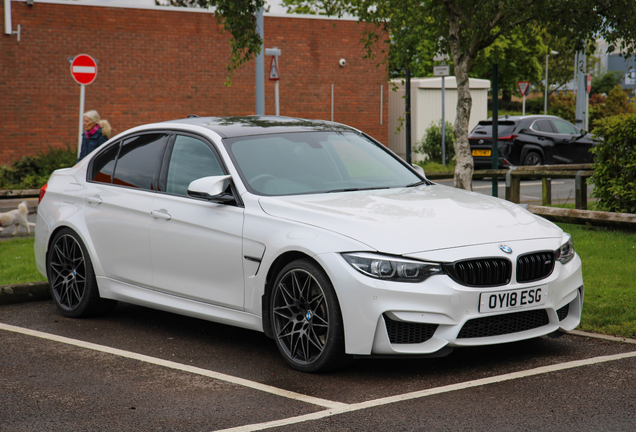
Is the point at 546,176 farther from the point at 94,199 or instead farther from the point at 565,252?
the point at 94,199

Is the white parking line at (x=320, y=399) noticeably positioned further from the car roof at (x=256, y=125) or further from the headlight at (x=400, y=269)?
the car roof at (x=256, y=125)

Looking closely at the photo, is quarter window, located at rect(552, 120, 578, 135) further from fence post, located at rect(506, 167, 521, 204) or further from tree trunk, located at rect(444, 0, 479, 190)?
tree trunk, located at rect(444, 0, 479, 190)

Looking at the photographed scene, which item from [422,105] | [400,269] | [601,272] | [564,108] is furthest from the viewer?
[564,108]

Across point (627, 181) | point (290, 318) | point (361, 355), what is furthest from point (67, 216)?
point (627, 181)

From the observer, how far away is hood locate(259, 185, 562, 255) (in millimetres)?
4770

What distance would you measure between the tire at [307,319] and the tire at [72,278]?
218 centimetres

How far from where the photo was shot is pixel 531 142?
68.0 feet

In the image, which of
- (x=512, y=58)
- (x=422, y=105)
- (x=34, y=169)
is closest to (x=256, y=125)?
(x=34, y=169)

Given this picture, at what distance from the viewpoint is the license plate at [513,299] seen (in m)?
4.72

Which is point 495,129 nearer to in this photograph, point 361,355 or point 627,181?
point 627,181

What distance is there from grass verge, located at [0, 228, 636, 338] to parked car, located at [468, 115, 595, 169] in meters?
10.0

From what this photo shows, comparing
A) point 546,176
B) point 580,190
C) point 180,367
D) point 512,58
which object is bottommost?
point 180,367

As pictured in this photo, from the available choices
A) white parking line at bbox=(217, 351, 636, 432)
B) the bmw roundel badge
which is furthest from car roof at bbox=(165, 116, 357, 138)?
white parking line at bbox=(217, 351, 636, 432)

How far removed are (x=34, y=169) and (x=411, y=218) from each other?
56.3 ft
